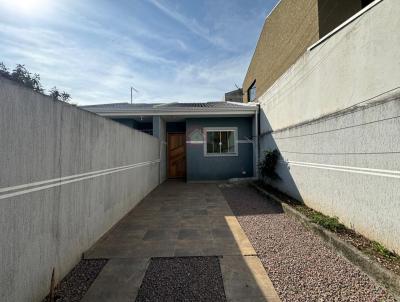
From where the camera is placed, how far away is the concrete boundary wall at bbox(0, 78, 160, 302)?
209 centimetres

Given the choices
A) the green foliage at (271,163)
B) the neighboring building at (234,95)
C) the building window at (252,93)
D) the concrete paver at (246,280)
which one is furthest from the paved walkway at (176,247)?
the neighboring building at (234,95)

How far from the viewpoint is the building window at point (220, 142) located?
467 inches

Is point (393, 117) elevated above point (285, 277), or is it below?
above

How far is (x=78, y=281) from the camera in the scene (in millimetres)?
2963

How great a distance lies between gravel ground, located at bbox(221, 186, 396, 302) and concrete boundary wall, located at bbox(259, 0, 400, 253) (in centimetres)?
65

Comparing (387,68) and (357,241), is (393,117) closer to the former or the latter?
(387,68)

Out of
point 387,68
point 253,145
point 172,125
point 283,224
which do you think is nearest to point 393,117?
point 387,68

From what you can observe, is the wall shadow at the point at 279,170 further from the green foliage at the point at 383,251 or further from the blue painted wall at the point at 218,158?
the green foliage at the point at 383,251

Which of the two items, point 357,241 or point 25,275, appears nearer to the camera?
point 25,275

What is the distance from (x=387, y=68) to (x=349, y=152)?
1259 mm

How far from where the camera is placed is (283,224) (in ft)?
16.5

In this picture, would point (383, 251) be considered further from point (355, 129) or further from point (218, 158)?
→ point (218, 158)

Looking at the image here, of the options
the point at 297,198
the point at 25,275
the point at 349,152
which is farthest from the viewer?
the point at 297,198

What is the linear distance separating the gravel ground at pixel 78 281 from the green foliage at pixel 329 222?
3.32 metres
